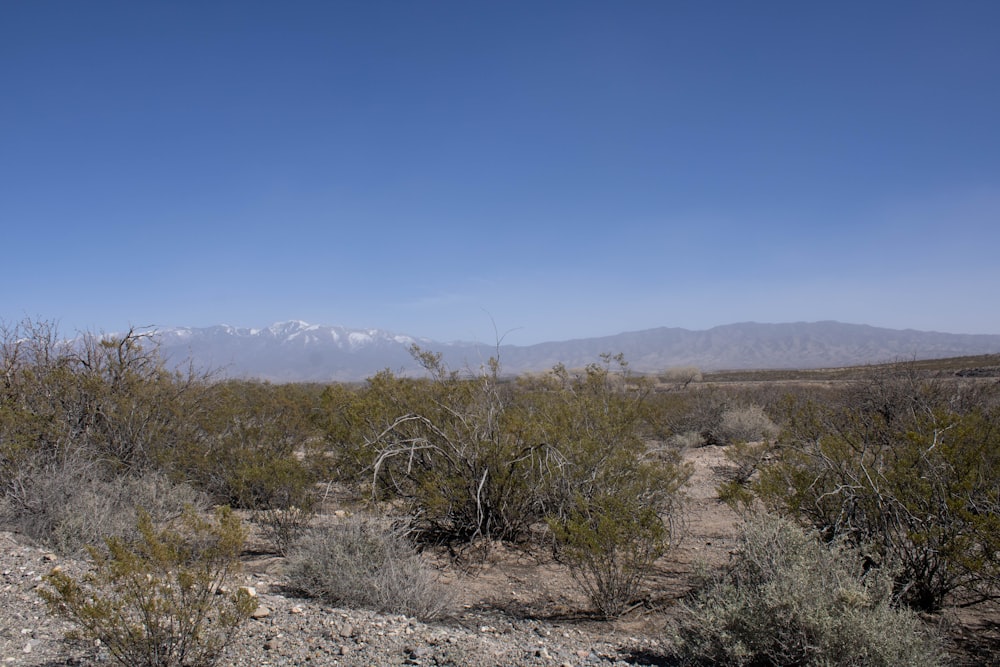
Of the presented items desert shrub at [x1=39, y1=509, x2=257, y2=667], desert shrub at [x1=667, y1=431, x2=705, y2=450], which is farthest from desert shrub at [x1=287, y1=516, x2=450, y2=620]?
desert shrub at [x1=667, y1=431, x2=705, y2=450]

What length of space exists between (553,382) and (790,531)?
5688 millimetres

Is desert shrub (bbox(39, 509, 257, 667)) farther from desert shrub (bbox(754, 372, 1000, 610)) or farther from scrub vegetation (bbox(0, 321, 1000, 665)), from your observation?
desert shrub (bbox(754, 372, 1000, 610))

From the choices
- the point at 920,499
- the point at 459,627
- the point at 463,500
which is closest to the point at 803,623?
the point at 920,499

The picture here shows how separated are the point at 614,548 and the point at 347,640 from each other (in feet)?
8.05

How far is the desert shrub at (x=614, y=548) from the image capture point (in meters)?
5.39

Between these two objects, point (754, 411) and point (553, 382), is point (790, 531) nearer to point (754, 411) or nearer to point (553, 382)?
point (553, 382)

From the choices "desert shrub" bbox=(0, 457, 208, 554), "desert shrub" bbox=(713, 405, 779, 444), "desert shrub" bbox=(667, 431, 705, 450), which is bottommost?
"desert shrub" bbox=(667, 431, 705, 450)

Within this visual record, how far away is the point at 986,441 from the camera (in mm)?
5555

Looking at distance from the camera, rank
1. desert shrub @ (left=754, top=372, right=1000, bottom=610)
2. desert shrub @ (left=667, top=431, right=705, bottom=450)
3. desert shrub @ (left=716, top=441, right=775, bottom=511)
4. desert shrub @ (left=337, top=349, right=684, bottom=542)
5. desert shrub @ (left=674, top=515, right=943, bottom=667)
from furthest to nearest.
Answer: desert shrub @ (left=667, top=431, right=705, bottom=450) → desert shrub @ (left=337, top=349, right=684, bottom=542) → desert shrub @ (left=716, top=441, right=775, bottom=511) → desert shrub @ (left=754, top=372, right=1000, bottom=610) → desert shrub @ (left=674, top=515, right=943, bottom=667)

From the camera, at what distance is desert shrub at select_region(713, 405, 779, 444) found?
16.5 metres

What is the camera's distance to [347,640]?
4.39 meters

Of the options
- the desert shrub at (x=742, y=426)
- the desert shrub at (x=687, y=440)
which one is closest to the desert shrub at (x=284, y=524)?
→ the desert shrub at (x=687, y=440)

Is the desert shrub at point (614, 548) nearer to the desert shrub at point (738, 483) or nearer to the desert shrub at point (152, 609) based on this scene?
the desert shrub at point (738, 483)

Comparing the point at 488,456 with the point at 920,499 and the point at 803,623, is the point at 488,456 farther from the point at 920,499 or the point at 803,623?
the point at 920,499
